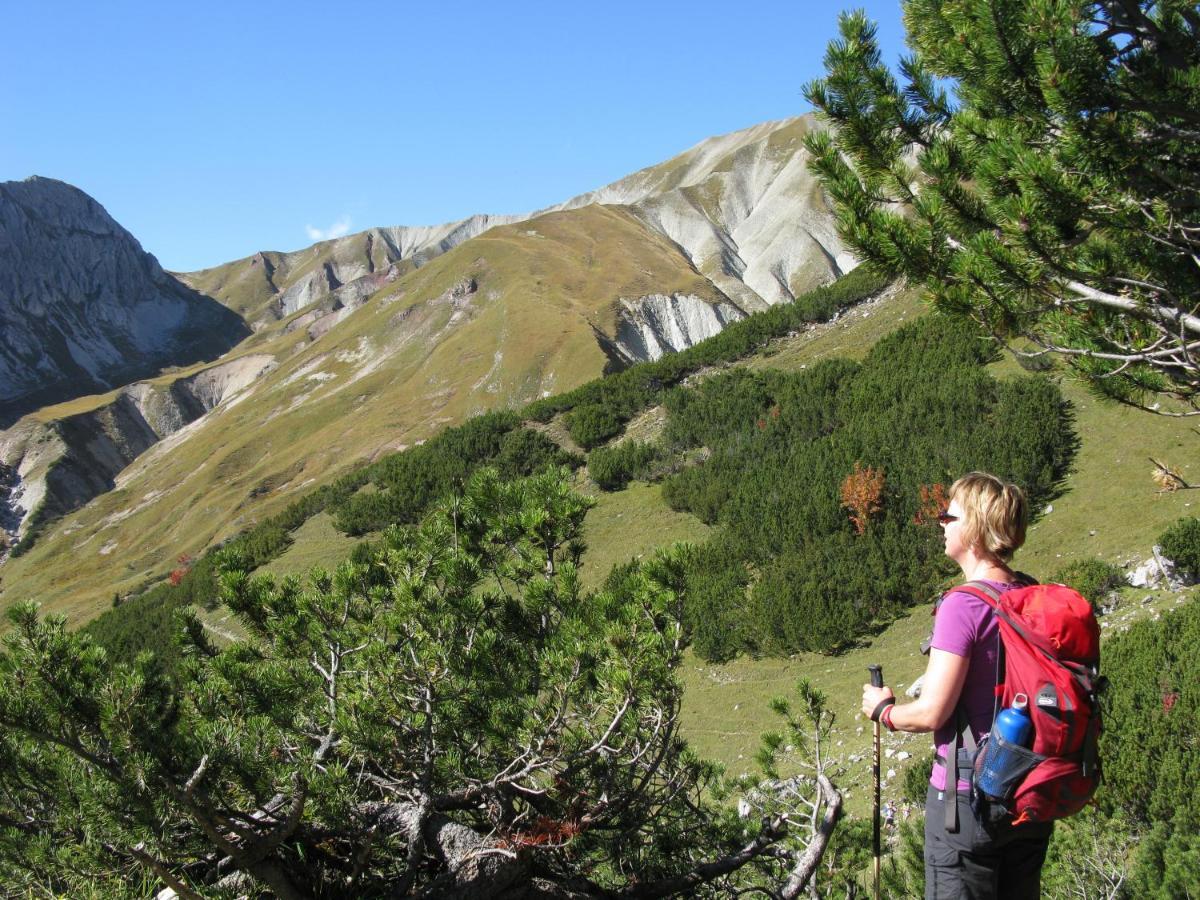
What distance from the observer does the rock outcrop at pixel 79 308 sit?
119 metres

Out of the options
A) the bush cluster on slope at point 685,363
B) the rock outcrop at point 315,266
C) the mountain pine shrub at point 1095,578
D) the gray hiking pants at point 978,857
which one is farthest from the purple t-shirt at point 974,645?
the rock outcrop at point 315,266

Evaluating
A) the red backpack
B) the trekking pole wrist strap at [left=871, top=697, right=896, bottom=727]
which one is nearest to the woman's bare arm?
the red backpack

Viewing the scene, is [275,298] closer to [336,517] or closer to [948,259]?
[336,517]

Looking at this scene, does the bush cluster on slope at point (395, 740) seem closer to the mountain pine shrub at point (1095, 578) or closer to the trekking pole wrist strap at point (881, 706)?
the trekking pole wrist strap at point (881, 706)

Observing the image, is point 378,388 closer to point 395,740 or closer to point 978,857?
point 395,740

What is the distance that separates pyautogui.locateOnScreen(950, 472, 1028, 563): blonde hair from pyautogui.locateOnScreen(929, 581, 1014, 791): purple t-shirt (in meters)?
0.30

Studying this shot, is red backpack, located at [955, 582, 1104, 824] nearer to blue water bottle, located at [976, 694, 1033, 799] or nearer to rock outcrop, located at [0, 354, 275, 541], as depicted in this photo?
blue water bottle, located at [976, 694, 1033, 799]

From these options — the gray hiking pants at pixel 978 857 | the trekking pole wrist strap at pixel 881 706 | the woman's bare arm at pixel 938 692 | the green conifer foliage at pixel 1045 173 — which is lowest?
the gray hiking pants at pixel 978 857

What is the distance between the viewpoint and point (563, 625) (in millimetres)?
3518

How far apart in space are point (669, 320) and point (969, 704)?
69.8 meters

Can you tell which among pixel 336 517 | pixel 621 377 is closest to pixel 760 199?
pixel 621 377

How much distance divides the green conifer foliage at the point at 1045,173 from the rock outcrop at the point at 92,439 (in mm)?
96657

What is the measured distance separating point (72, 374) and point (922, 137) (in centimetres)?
15216

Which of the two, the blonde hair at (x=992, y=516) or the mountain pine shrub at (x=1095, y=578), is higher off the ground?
the blonde hair at (x=992, y=516)
